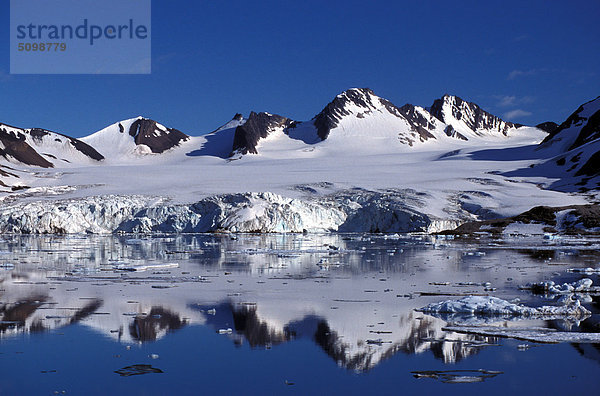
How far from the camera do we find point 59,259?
83.7 ft

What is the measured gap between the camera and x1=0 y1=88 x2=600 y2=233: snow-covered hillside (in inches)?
2335

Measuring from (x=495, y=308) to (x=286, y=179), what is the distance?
237 ft

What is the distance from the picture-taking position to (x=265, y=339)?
33.3 feet

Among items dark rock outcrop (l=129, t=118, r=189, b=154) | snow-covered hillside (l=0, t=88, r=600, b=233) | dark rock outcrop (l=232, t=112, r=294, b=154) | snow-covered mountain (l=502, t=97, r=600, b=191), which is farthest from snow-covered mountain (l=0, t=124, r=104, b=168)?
snow-covered mountain (l=502, t=97, r=600, b=191)

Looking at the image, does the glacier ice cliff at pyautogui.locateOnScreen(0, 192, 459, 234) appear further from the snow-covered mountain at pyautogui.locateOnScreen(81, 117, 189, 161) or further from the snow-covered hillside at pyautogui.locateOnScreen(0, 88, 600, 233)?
the snow-covered mountain at pyautogui.locateOnScreen(81, 117, 189, 161)

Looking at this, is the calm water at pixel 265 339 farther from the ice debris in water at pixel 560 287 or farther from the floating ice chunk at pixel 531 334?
the ice debris in water at pixel 560 287

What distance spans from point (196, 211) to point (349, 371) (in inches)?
2131

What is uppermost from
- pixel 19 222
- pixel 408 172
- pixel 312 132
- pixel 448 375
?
pixel 312 132

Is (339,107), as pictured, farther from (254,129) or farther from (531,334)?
(531,334)

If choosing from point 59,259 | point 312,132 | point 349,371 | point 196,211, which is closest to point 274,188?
point 196,211

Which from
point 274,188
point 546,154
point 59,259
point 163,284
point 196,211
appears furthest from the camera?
point 546,154

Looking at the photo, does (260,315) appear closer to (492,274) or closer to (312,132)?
(492,274)

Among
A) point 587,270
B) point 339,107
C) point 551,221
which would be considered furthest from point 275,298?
point 339,107

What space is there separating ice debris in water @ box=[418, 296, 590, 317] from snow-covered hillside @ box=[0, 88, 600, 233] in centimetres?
4407
